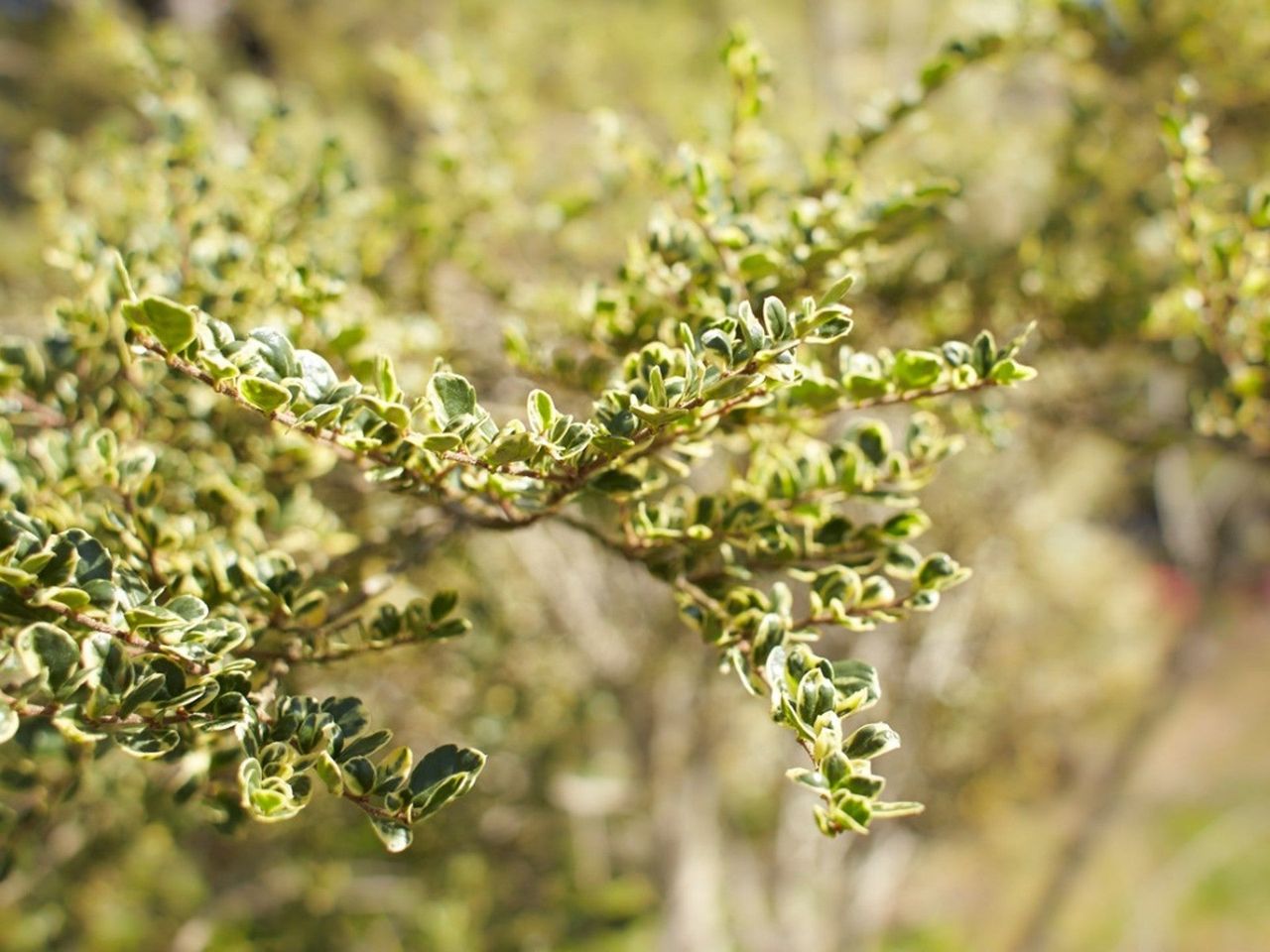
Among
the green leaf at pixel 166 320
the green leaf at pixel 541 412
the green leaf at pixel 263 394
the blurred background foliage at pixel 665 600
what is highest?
the green leaf at pixel 166 320

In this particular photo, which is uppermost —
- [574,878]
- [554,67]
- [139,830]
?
[554,67]

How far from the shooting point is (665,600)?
3.49 m

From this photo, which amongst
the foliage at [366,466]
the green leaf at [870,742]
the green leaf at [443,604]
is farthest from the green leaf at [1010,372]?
the green leaf at [443,604]

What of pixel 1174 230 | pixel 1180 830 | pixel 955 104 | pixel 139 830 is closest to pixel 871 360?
pixel 1174 230

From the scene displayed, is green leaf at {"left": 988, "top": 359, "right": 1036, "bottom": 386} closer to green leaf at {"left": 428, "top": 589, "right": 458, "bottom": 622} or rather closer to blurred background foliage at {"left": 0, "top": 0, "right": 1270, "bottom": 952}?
blurred background foliage at {"left": 0, "top": 0, "right": 1270, "bottom": 952}

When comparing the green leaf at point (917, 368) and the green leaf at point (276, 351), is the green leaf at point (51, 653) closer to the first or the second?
the green leaf at point (276, 351)

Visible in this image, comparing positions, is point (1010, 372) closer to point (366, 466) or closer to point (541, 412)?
point (541, 412)

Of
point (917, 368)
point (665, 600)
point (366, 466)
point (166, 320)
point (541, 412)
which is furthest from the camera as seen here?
point (665, 600)

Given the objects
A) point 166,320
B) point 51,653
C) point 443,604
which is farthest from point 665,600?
point 166,320

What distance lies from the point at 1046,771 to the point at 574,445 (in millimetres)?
5823

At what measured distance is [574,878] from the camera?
18.5 ft

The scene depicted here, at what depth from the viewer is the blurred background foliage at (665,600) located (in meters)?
1.97

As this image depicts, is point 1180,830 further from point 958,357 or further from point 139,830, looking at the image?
point 958,357

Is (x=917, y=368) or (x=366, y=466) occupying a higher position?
(x=917, y=368)
